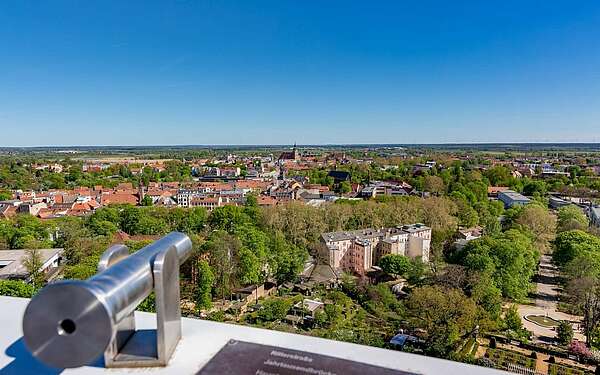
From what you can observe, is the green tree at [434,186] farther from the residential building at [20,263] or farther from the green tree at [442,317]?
the residential building at [20,263]

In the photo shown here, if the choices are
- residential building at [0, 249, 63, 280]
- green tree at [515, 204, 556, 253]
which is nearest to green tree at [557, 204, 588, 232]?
green tree at [515, 204, 556, 253]

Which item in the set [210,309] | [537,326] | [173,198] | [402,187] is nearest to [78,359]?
[210,309]

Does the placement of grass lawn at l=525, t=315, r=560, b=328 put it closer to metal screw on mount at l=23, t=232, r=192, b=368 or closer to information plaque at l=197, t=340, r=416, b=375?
information plaque at l=197, t=340, r=416, b=375

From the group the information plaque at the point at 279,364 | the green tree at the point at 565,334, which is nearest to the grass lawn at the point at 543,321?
the green tree at the point at 565,334

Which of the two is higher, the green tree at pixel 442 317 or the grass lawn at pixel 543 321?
the green tree at pixel 442 317

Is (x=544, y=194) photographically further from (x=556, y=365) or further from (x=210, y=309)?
(x=210, y=309)

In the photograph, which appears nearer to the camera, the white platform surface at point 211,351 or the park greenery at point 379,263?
the white platform surface at point 211,351
